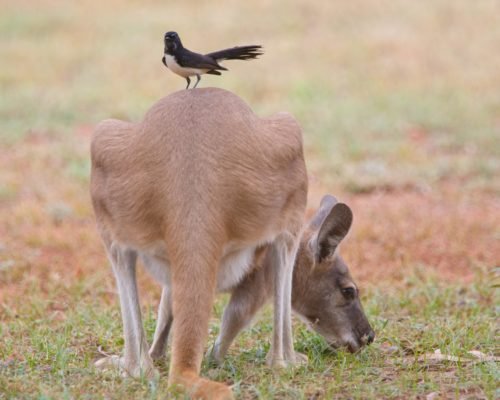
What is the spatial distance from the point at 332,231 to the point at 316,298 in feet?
1.40

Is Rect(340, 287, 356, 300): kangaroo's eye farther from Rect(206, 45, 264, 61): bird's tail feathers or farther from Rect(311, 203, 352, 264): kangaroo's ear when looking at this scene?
Rect(206, 45, 264, 61): bird's tail feathers

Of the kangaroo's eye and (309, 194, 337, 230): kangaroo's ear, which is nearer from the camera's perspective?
the kangaroo's eye

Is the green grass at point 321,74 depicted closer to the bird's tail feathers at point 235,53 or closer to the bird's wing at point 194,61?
the bird's tail feathers at point 235,53

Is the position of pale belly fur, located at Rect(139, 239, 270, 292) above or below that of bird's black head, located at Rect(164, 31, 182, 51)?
below

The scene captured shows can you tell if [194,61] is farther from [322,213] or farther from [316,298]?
[316,298]

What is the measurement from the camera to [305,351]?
4938 millimetres

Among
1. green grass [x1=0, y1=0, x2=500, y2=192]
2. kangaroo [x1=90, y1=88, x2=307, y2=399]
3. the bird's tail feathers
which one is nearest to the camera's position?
kangaroo [x1=90, y1=88, x2=307, y2=399]

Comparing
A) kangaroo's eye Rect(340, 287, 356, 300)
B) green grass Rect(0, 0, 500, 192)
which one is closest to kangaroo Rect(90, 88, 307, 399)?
kangaroo's eye Rect(340, 287, 356, 300)

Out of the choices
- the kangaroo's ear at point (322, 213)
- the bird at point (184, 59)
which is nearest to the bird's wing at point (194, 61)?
the bird at point (184, 59)

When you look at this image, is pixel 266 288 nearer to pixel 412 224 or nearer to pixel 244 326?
pixel 244 326

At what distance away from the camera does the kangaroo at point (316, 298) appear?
4.61m

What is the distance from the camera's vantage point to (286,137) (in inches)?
170

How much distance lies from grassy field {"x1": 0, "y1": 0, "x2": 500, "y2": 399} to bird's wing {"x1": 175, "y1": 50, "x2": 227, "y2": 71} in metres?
1.39

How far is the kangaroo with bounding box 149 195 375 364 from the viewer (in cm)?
461
